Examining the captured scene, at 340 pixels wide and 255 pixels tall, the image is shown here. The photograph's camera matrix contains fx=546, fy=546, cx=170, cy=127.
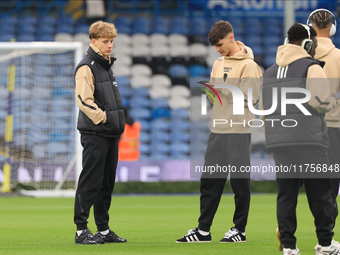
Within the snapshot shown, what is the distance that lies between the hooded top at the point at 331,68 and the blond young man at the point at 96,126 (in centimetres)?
179

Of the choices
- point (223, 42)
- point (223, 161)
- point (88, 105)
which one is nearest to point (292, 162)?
point (223, 161)

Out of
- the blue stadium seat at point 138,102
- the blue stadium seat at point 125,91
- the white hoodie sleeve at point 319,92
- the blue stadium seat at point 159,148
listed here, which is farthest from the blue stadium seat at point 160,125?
the white hoodie sleeve at point 319,92

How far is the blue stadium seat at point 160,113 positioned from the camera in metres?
15.8

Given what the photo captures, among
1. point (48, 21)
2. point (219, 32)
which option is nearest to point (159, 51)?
point (48, 21)

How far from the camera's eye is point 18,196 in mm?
11820

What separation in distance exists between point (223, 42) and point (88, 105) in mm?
1297

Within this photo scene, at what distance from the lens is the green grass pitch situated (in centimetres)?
436

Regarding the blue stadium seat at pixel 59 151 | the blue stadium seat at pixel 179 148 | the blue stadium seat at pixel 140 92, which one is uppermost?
the blue stadium seat at pixel 140 92

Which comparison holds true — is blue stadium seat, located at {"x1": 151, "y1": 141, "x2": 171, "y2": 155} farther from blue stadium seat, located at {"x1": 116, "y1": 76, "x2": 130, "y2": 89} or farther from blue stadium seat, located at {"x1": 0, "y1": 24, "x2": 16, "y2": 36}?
blue stadium seat, located at {"x1": 0, "y1": 24, "x2": 16, "y2": 36}

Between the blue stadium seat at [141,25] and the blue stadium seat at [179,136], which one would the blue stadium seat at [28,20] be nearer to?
the blue stadium seat at [141,25]

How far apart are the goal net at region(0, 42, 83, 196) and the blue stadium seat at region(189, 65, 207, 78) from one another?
5104mm

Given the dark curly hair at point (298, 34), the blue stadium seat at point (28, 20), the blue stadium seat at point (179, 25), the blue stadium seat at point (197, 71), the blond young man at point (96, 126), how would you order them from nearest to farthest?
the dark curly hair at point (298, 34)
the blond young man at point (96, 126)
the blue stadium seat at point (197, 71)
the blue stadium seat at point (28, 20)
the blue stadium seat at point (179, 25)

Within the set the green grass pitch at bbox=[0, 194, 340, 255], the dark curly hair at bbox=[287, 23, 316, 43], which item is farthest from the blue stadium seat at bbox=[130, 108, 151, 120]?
the dark curly hair at bbox=[287, 23, 316, 43]

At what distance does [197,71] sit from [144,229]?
11.1m
